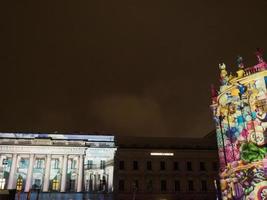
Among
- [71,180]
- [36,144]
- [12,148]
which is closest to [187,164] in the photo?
[71,180]

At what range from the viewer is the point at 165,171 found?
224ft

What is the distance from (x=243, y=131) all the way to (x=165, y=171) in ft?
103

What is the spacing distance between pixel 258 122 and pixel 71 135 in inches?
1611

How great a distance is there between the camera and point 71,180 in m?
65.5

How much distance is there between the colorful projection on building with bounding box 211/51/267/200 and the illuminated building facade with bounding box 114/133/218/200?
26.3m

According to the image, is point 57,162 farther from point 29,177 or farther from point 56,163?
point 29,177

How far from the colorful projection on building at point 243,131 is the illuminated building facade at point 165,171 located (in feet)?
86.4

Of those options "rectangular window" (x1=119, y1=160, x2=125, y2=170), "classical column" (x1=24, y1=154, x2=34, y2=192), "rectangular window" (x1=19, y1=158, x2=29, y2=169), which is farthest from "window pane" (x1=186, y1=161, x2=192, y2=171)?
"rectangular window" (x1=19, y1=158, x2=29, y2=169)

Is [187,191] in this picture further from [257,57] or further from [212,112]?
[257,57]

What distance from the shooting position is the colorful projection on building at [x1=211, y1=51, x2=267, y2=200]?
37094 mm

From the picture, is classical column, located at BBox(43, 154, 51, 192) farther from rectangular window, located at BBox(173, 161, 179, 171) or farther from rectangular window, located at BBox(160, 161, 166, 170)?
rectangular window, located at BBox(173, 161, 179, 171)

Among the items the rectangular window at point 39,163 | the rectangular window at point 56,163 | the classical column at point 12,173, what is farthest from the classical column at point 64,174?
the classical column at point 12,173

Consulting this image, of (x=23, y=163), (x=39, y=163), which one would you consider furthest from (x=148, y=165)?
(x=23, y=163)

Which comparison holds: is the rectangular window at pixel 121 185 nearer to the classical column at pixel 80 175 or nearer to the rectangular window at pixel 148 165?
the rectangular window at pixel 148 165
